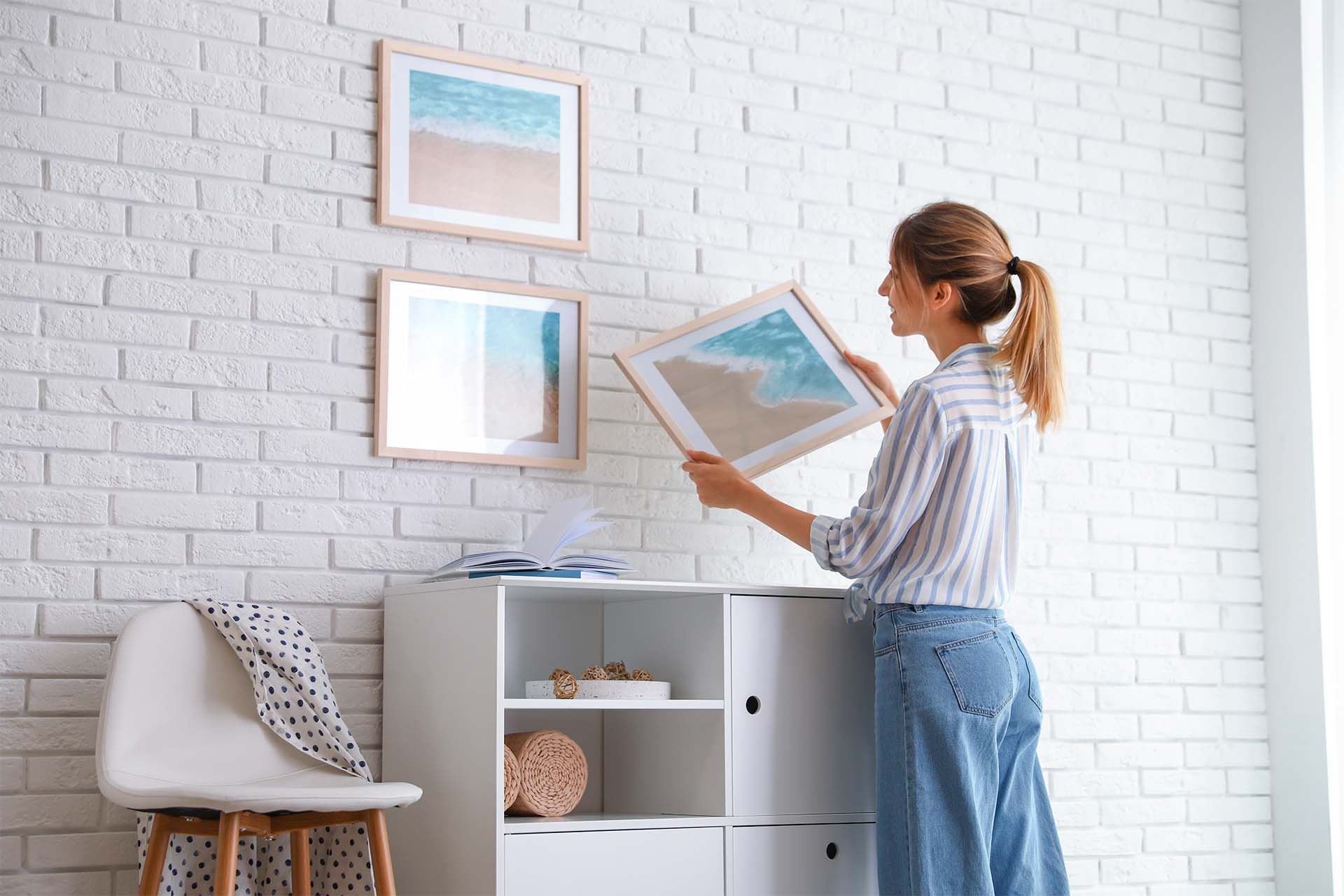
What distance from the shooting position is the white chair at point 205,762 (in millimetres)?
1875

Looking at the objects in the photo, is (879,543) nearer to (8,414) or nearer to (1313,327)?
(8,414)

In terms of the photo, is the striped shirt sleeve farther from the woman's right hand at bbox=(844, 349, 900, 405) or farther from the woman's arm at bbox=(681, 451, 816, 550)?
the woman's right hand at bbox=(844, 349, 900, 405)

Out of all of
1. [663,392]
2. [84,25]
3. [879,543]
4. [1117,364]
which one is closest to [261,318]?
[84,25]

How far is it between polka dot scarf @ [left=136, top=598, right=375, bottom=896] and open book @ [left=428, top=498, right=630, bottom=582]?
0.87ft

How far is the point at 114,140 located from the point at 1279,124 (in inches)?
103

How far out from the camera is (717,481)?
93.0 inches

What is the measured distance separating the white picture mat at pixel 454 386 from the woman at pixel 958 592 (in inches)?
22.2

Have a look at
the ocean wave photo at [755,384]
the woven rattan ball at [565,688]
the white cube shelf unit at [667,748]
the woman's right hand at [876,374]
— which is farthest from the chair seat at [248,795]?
the woman's right hand at [876,374]

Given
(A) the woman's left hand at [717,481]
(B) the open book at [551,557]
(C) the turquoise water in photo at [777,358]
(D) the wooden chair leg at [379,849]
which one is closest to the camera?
(D) the wooden chair leg at [379,849]

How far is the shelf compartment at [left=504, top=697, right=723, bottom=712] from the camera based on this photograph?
2.06 meters

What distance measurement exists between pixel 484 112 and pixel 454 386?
20.6 inches

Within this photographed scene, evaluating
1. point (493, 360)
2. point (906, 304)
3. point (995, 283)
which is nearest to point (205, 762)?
point (493, 360)

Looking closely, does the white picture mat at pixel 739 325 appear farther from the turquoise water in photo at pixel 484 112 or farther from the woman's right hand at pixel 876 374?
the turquoise water in photo at pixel 484 112

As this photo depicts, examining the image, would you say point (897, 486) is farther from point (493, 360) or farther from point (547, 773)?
point (493, 360)
